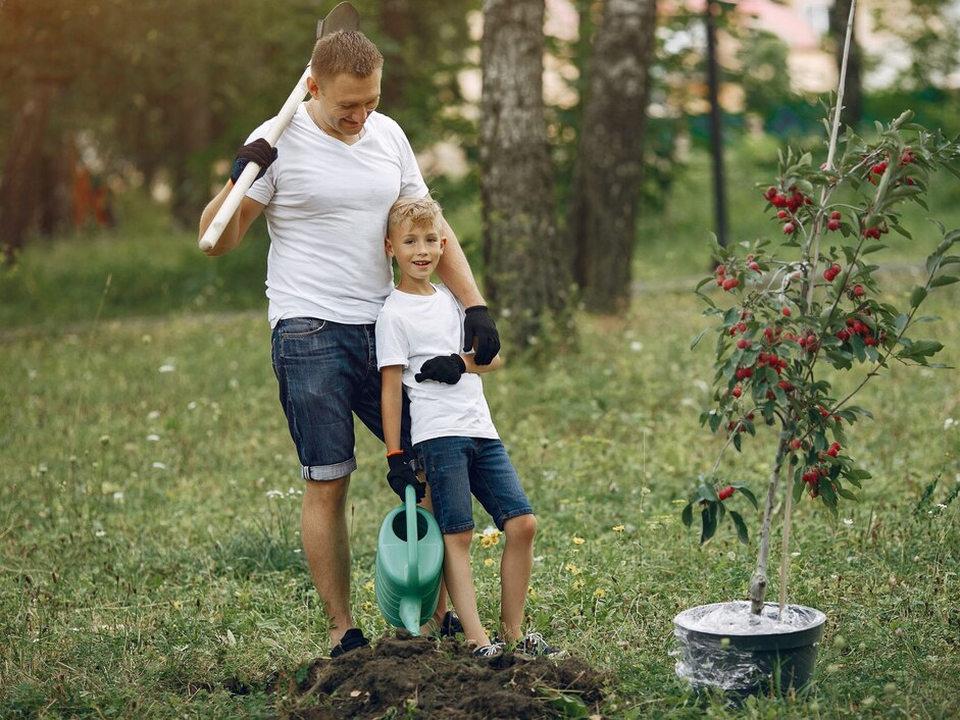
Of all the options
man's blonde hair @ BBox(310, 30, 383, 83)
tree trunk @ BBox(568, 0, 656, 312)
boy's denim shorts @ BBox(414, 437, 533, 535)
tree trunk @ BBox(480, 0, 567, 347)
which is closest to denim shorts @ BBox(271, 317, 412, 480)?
boy's denim shorts @ BBox(414, 437, 533, 535)

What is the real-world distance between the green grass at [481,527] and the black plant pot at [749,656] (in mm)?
74

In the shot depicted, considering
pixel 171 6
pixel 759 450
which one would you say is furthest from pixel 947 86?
pixel 759 450

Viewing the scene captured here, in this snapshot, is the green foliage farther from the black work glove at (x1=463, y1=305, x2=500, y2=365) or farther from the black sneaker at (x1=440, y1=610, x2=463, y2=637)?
the black sneaker at (x1=440, y1=610, x2=463, y2=637)

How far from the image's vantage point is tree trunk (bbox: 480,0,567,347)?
9.29 m

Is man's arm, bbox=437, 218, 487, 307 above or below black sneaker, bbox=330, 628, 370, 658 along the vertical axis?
above

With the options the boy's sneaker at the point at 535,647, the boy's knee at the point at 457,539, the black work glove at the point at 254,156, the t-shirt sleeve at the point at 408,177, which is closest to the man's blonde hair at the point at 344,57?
the black work glove at the point at 254,156

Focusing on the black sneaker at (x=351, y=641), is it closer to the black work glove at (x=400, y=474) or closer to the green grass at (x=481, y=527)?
the green grass at (x=481, y=527)

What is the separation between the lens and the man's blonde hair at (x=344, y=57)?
4.07 m

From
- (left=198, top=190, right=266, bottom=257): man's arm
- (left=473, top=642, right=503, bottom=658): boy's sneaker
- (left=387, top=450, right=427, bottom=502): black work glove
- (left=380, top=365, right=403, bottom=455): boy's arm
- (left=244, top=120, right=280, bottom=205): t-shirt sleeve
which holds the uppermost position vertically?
(left=244, top=120, right=280, bottom=205): t-shirt sleeve

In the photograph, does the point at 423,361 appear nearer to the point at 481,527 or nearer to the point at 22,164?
the point at 481,527

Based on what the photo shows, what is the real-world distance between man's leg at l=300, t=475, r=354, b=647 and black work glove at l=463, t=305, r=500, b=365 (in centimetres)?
62

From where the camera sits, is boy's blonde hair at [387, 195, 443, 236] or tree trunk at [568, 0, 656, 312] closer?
boy's blonde hair at [387, 195, 443, 236]

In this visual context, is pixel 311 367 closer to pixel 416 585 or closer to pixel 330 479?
pixel 330 479

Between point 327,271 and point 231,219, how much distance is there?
1.19 feet
